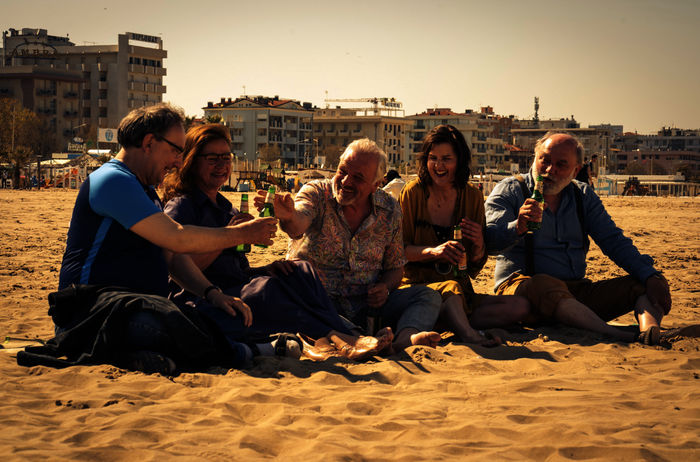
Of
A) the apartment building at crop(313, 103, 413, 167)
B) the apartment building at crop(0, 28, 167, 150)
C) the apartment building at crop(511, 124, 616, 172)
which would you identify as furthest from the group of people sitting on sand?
the apartment building at crop(511, 124, 616, 172)

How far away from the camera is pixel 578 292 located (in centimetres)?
618

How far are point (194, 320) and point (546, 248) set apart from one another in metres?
3.10

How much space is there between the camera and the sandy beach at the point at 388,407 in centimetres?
316

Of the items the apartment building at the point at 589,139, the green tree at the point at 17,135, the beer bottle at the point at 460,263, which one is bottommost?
the beer bottle at the point at 460,263

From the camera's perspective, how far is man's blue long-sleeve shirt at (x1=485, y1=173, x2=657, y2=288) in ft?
A: 20.0

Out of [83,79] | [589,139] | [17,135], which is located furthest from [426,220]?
[589,139]

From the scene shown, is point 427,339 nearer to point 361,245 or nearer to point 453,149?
point 361,245

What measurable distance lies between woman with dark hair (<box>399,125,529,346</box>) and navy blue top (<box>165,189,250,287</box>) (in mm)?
1352

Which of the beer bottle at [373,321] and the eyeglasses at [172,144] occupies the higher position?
the eyeglasses at [172,144]

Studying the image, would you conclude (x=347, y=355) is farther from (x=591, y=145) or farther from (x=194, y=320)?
(x=591, y=145)

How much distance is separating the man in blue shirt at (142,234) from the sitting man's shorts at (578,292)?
2272 mm

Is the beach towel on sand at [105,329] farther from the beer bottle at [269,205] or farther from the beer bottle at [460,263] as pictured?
the beer bottle at [460,263]

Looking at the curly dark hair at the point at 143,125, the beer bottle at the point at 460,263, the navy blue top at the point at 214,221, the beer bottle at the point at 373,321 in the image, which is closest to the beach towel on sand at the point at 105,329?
the navy blue top at the point at 214,221

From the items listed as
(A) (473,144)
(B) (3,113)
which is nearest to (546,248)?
(B) (3,113)
